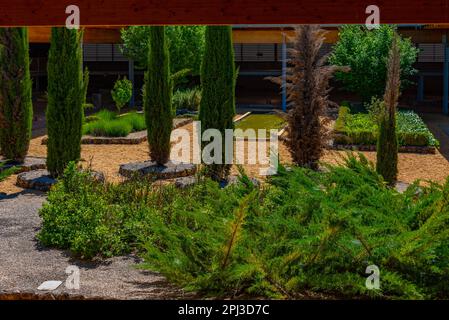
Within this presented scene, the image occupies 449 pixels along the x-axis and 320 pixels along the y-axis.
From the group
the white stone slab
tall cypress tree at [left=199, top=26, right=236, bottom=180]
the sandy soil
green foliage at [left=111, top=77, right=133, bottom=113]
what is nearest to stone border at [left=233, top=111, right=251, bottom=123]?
green foliage at [left=111, top=77, right=133, bottom=113]

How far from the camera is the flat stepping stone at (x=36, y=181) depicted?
1204cm

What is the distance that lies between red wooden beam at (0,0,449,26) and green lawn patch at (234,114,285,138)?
13.8 m

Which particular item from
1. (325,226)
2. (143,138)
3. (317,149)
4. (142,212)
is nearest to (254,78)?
(143,138)

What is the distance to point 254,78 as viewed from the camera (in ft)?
107

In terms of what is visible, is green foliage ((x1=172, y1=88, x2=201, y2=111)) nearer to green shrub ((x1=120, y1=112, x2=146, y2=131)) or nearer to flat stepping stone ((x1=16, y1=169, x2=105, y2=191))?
green shrub ((x1=120, y1=112, x2=146, y2=131))

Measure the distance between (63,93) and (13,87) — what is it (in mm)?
1936

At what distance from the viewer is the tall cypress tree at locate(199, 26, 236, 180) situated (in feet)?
39.4

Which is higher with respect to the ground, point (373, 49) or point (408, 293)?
point (373, 49)

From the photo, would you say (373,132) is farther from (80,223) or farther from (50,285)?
(50,285)

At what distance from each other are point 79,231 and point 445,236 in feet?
12.9

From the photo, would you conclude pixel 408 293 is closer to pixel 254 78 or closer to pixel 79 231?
pixel 79 231

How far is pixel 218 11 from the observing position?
527 centimetres

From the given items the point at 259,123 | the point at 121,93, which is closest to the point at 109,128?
the point at 121,93

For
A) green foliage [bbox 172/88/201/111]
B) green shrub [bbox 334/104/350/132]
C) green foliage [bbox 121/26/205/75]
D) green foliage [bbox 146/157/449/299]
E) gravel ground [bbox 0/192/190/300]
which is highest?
green foliage [bbox 121/26/205/75]
